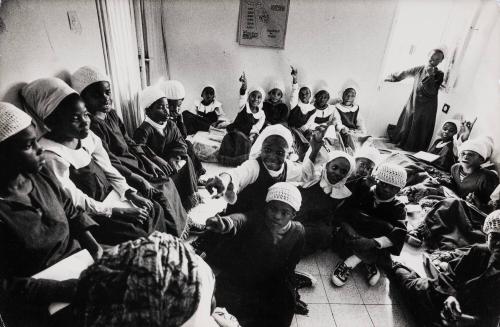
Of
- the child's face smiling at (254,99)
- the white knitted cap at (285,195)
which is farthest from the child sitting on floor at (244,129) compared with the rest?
the white knitted cap at (285,195)

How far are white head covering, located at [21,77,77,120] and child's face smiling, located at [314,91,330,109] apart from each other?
2995 mm

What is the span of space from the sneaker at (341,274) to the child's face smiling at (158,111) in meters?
1.75

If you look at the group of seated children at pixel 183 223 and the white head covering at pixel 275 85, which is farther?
the white head covering at pixel 275 85

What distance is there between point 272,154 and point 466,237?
66.6 inches

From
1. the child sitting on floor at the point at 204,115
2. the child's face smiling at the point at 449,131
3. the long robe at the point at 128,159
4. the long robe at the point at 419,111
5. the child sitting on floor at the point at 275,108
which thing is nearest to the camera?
the long robe at the point at 128,159

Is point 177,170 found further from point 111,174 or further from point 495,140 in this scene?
point 495,140

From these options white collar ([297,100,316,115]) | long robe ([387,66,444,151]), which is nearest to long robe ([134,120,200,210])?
white collar ([297,100,316,115])

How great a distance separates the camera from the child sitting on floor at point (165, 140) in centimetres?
232

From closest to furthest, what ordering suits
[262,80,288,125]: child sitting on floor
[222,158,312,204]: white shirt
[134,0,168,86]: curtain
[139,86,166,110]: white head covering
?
[222,158,312,204]: white shirt, [139,86,166,110]: white head covering, [134,0,168,86]: curtain, [262,80,288,125]: child sitting on floor

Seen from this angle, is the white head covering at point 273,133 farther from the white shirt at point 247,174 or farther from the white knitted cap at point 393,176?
the white knitted cap at point 393,176

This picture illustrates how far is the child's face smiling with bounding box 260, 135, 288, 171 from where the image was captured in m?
1.77

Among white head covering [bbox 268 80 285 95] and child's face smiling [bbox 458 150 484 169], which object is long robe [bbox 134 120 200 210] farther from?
child's face smiling [bbox 458 150 484 169]

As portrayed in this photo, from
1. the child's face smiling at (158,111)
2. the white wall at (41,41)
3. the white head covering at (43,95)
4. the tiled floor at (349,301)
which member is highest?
the white wall at (41,41)

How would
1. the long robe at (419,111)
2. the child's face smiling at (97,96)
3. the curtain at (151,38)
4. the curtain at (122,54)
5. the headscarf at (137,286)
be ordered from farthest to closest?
the long robe at (419,111), the curtain at (151,38), the curtain at (122,54), the child's face smiling at (97,96), the headscarf at (137,286)
